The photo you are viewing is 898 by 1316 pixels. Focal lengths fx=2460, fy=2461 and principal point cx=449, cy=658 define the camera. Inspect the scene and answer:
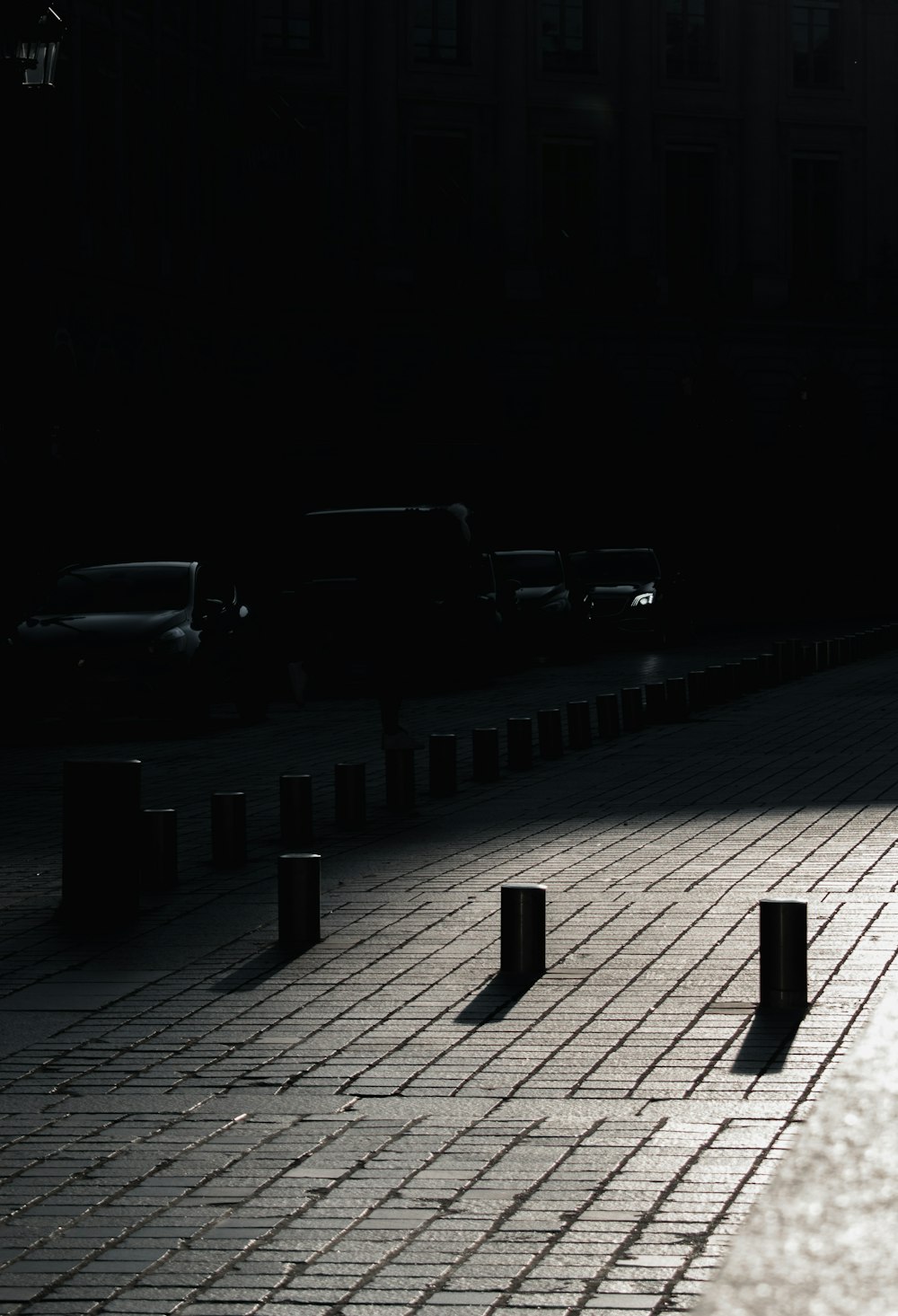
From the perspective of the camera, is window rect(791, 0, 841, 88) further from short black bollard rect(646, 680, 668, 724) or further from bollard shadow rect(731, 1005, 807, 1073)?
bollard shadow rect(731, 1005, 807, 1073)

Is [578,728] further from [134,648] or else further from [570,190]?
[570,190]

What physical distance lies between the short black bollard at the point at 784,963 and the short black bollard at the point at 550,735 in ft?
33.9

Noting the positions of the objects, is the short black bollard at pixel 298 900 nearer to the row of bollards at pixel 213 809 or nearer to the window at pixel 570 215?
the row of bollards at pixel 213 809

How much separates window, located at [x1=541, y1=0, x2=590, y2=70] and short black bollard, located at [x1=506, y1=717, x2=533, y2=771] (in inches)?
1784

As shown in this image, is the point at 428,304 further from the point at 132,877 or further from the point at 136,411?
the point at 132,877

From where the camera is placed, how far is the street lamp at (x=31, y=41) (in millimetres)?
17938

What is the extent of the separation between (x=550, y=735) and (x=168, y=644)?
4.51 m

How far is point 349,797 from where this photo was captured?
1335cm

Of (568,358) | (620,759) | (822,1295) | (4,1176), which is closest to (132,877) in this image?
(4,1176)

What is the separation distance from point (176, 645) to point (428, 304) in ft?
120

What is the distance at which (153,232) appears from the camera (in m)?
48.2

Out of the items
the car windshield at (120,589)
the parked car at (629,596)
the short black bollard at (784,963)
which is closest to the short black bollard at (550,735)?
the car windshield at (120,589)

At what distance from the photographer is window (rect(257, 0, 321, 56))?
185ft

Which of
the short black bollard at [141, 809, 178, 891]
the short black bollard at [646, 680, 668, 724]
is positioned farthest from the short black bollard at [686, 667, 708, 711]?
the short black bollard at [141, 809, 178, 891]
